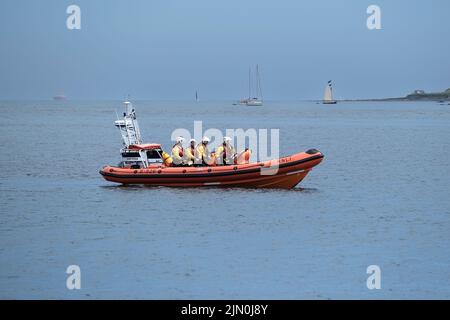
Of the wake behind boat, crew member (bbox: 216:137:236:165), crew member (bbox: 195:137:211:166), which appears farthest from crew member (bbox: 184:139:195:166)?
crew member (bbox: 216:137:236:165)

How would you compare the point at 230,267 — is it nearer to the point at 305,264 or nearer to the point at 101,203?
the point at 305,264

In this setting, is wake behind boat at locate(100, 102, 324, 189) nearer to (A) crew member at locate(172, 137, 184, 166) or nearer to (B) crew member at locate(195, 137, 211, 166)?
(A) crew member at locate(172, 137, 184, 166)

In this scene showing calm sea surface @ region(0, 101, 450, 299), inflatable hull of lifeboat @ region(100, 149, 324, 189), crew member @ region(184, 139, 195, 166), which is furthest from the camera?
crew member @ region(184, 139, 195, 166)

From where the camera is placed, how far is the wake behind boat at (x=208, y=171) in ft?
119

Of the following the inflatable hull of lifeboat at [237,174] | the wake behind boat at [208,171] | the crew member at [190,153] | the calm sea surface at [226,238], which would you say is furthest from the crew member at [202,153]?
the calm sea surface at [226,238]

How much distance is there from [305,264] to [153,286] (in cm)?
437

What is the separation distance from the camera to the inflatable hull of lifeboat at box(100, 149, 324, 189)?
1426 inches

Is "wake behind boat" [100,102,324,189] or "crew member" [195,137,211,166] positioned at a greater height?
"crew member" [195,137,211,166]

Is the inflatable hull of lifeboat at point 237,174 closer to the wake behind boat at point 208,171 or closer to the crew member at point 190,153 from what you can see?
the wake behind boat at point 208,171

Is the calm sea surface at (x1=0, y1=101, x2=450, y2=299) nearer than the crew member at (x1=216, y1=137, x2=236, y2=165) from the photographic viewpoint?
Yes

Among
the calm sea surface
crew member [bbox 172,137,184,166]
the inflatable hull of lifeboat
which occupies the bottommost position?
the calm sea surface

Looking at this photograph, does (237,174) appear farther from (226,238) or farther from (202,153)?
(226,238)

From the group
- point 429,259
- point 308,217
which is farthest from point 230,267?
point 308,217

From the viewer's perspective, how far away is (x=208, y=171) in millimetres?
36312
